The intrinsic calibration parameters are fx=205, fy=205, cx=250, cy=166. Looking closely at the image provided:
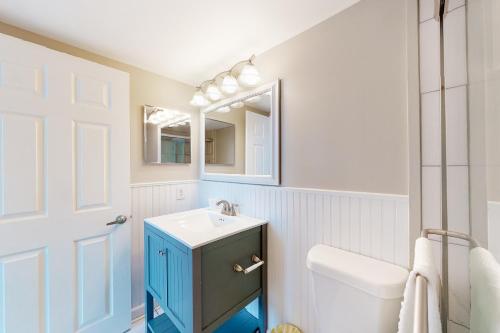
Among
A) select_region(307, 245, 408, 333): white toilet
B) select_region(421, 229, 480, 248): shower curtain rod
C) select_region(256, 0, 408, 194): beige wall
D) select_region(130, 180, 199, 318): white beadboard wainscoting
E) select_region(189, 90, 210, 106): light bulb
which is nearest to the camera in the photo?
select_region(421, 229, 480, 248): shower curtain rod

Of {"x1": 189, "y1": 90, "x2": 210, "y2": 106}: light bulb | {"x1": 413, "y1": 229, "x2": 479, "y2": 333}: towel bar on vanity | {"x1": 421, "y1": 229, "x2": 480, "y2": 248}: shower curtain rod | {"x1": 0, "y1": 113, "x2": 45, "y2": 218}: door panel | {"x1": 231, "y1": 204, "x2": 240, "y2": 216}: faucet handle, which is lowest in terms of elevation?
{"x1": 231, "y1": 204, "x2": 240, "y2": 216}: faucet handle

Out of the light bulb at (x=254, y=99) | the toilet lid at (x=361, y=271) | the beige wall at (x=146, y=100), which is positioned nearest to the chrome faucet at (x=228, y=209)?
the beige wall at (x=146, y=100)

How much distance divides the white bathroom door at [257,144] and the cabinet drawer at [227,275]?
43 centimetres

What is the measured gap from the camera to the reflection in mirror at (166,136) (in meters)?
1.73

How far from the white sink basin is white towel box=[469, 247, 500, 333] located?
3.16 ft

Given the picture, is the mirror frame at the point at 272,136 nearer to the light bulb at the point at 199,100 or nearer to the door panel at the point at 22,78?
the light bulb at the point at 199,100

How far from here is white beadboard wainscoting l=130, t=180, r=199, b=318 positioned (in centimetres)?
166

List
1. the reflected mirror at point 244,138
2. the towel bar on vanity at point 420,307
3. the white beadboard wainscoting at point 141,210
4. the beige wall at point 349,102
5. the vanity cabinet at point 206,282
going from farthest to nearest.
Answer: the white beadboard wainscoting at point 141,210 < the reflected mirror at point 244,138 < the vanity cabinet at point 206,282 < the beige wall at point 349,102 < the towel bar on vanity at point 420,307

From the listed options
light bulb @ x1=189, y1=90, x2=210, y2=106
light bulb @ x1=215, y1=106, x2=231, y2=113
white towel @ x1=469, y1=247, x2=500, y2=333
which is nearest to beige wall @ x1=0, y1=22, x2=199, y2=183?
light bulb @ x1=189, y1=90, x2=210, y2=106

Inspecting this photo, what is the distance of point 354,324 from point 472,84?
3.30ft

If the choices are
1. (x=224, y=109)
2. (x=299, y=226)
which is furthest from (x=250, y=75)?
(x=299, y=226)

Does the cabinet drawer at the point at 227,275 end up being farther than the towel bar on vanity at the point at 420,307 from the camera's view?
Yes

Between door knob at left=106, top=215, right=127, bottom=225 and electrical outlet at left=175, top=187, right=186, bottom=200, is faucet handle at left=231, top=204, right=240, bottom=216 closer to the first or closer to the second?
electrical outlet at left=175, top=187, right=186, bottom=200

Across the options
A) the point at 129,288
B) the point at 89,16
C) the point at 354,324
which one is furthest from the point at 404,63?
the point at 129,288
